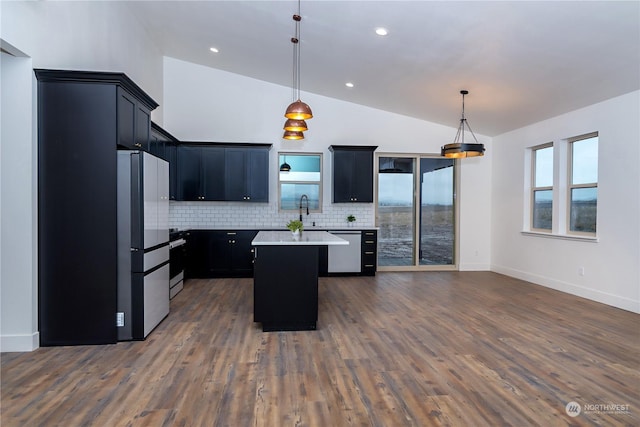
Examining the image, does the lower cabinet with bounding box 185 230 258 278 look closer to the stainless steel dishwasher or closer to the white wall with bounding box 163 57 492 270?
the white wall with bounding box 163 57 492 270

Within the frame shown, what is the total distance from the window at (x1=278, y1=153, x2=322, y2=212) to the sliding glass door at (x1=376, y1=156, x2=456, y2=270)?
4.22 ft

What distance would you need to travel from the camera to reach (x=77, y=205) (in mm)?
3387

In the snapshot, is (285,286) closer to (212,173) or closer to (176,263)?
(176,263)

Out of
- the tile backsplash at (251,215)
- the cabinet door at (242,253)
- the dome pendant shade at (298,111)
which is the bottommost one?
the cabinet door at (242,253)

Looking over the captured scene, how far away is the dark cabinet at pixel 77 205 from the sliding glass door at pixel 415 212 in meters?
5.20

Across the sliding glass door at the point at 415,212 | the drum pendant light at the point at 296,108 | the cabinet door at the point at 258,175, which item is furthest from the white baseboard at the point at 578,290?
the cabinet door at the point at 258,175

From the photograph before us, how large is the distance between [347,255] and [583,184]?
391 centimetres

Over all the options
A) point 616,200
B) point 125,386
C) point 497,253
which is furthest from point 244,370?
point 497,253

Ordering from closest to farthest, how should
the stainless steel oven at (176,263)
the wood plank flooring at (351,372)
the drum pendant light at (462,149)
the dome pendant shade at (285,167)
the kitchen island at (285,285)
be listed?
the wood plank flooring at (351,372)
the kitchen island at (285,285)
the drum pendant light at (462,149)
the stainless steel oven at (176,263)
the dome pendant shade at (285,167)

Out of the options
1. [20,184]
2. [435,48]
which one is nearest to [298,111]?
[435,48]

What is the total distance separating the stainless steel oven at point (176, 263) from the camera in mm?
5254

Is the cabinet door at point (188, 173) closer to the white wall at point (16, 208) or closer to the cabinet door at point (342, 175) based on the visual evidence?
the cabinet door at point (342, 175)

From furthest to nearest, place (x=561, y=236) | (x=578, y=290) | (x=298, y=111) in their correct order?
(x=561, y=236), (x=578, y=290), (x=298, y=111)

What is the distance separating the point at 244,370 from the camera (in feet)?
9.45
